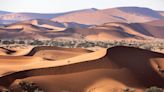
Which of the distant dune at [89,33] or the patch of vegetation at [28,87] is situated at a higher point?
the patch of vegetation at [28,87]

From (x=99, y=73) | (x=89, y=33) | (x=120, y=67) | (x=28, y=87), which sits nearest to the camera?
(x=28, y=87)

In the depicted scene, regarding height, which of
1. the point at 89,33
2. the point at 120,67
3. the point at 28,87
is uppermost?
the point at 28,87

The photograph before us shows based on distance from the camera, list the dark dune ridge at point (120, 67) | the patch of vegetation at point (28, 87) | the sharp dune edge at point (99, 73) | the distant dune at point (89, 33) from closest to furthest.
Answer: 1. the patch of vegetation at point (28, 87)
2. the sharp dune edge at point (99, 73)
3. the dark dune ridge at point (120, 67)
4. the distant dune at point (89, 33)

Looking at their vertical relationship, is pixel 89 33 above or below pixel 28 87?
below

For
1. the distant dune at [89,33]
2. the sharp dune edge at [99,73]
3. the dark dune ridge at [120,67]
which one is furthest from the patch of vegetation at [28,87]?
→ the distant dune at [89,33]

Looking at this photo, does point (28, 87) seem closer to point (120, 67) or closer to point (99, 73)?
point (99, 73)

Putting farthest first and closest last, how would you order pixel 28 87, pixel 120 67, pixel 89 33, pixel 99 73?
pixel 89 33 < pixel 120 67 < pixel 99 73 < pixel 28 87

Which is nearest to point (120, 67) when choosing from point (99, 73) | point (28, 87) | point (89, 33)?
point (99, 73)

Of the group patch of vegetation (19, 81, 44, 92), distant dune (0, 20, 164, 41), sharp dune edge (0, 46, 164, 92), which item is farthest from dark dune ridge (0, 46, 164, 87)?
distant dune (0, 20, 164, 41)

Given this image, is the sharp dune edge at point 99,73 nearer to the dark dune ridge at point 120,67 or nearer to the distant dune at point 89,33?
the dark dune ridge at point 120,67
